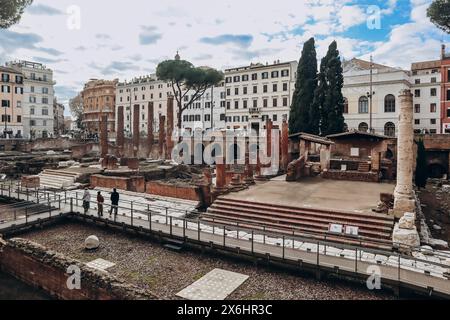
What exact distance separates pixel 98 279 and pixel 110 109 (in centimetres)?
8517

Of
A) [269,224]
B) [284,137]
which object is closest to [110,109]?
[284,137]

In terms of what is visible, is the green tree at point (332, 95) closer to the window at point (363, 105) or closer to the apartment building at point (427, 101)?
the window at point (363, 105)

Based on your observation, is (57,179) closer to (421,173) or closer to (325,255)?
(325,255)

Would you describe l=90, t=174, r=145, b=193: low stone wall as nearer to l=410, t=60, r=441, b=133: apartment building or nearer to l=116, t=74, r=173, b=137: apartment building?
l=410, t=60, r=441, b=133: apartment building

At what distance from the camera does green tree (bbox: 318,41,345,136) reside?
125 feet

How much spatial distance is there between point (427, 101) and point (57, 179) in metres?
46.7

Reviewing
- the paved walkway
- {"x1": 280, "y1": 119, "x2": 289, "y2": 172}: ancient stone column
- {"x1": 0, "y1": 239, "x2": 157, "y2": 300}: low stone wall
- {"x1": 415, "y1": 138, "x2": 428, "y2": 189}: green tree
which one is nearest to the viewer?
{"x1": 0, "y1": 239, "x2": 157, "y2": 300}: low stone wall

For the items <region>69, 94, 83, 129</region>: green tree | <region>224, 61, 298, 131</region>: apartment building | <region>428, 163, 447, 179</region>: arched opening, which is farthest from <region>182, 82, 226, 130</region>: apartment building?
<region>69, 94, 83, 129</region>: green tree

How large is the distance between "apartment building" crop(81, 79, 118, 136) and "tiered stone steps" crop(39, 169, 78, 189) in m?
59.5

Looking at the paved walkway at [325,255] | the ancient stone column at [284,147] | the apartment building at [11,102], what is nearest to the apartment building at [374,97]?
the ancient stone column at [284,147]

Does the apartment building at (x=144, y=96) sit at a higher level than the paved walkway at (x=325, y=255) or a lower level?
higher

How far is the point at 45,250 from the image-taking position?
9352 mm

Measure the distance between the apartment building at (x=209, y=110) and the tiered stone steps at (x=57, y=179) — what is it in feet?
124

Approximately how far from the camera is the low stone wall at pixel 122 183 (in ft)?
74.5
